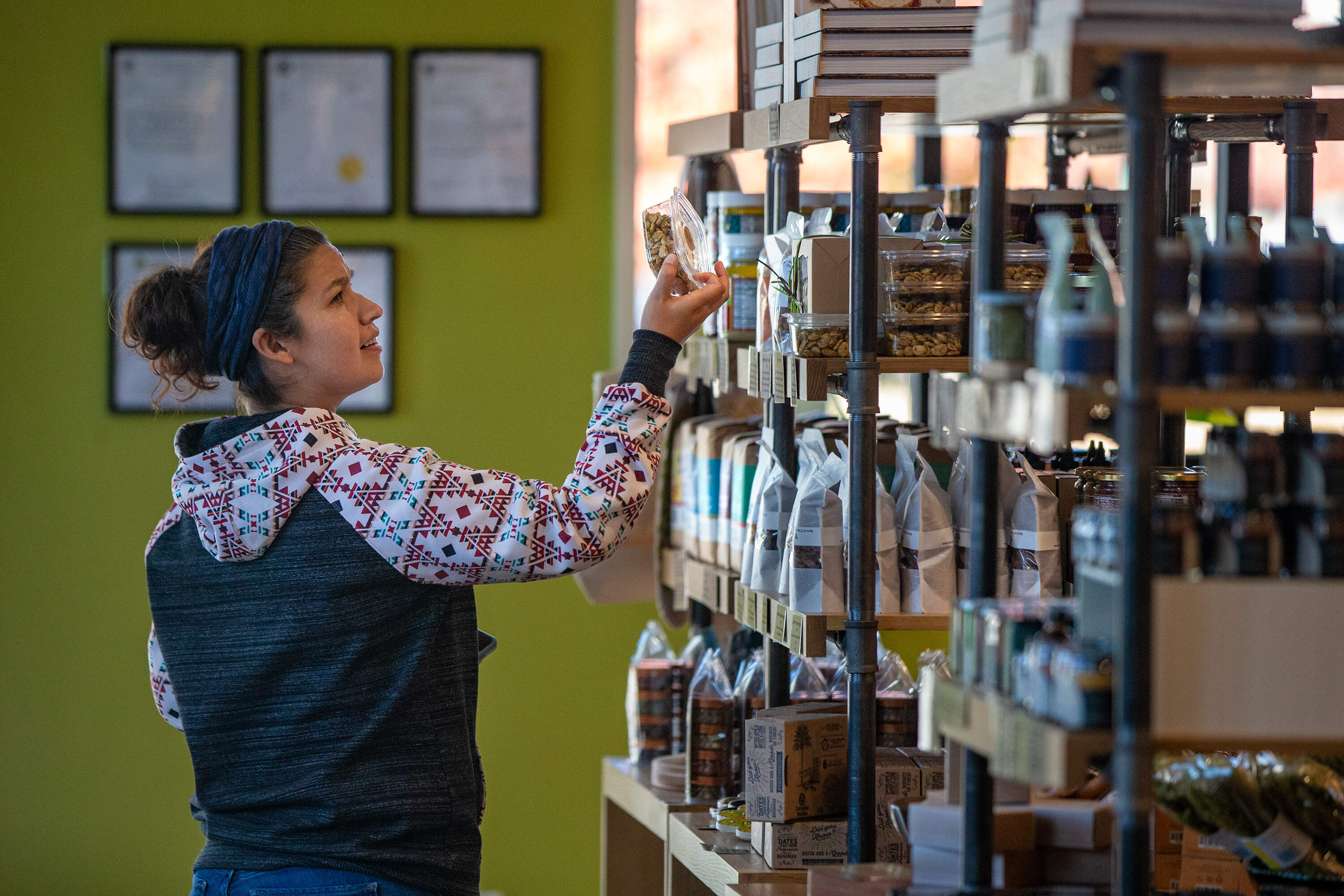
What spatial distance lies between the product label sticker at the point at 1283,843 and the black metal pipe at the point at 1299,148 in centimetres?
107

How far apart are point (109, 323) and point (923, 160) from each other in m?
2.24

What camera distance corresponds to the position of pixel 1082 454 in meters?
2.88

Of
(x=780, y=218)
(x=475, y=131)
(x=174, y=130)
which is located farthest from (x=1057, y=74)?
(x=174, y=130)

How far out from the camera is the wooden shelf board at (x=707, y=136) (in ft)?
9.39

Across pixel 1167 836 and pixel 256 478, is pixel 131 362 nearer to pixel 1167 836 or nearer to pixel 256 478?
pixel 256 478

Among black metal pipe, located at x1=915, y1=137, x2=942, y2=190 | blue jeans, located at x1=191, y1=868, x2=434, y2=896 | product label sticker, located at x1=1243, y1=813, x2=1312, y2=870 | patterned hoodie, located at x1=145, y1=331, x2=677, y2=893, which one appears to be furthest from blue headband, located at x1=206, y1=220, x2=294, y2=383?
black metal pipe, located at x1=915, y1=137, x2=942, y2=190

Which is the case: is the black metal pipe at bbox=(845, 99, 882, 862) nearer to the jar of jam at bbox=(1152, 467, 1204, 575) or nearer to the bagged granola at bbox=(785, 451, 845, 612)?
the bagged granola at bbox=(785, 451, 845, 612)

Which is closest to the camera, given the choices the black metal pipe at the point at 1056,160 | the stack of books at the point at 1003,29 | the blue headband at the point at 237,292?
the stack of books at the point at 1003,29

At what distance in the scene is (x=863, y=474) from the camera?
7.72ft

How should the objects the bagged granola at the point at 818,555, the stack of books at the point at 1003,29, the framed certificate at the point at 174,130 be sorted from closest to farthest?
the stack of books at the point at 1003,29 < the bagged granola at the point at 818,555 < the framed certificate at the point at 174,130

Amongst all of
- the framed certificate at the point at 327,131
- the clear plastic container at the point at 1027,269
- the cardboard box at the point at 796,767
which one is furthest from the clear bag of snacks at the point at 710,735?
the framed certificate at the point at 327,131

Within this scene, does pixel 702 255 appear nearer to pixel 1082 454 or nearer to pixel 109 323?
pixel 1082 454

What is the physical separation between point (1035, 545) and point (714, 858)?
32.8 inches

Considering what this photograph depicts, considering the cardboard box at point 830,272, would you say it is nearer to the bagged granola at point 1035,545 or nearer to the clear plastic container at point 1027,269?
the clear plastic container at point 1027,269
